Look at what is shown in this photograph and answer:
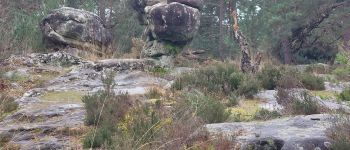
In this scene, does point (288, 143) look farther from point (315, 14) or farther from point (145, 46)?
point (315, 14)

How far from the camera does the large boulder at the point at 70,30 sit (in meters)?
17.5

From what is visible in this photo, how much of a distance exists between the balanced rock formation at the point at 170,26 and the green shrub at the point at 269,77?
5.87m

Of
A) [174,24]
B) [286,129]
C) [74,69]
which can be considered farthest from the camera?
[174,24]

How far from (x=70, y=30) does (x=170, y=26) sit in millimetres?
3677

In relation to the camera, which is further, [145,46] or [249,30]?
[249,30]

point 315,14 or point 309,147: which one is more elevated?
point 315,14

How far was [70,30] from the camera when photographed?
1756cm

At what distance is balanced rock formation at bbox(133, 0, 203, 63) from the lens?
17.0 metres

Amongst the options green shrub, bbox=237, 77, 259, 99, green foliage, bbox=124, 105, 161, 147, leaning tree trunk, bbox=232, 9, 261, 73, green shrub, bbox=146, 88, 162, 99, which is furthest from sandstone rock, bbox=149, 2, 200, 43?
green foliage, bbox=124, 105, 161, 147

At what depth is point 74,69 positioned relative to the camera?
47.0ft

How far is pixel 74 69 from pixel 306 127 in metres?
9.70

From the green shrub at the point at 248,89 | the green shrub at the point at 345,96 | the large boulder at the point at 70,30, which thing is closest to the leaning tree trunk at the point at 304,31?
the large boulder at the point at 70,30

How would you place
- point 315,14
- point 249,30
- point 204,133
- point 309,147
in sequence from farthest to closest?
point 249,30 < point 315,14 < point 204,133 < point 309,147

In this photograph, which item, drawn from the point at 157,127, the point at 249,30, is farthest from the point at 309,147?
the point at 249,30
